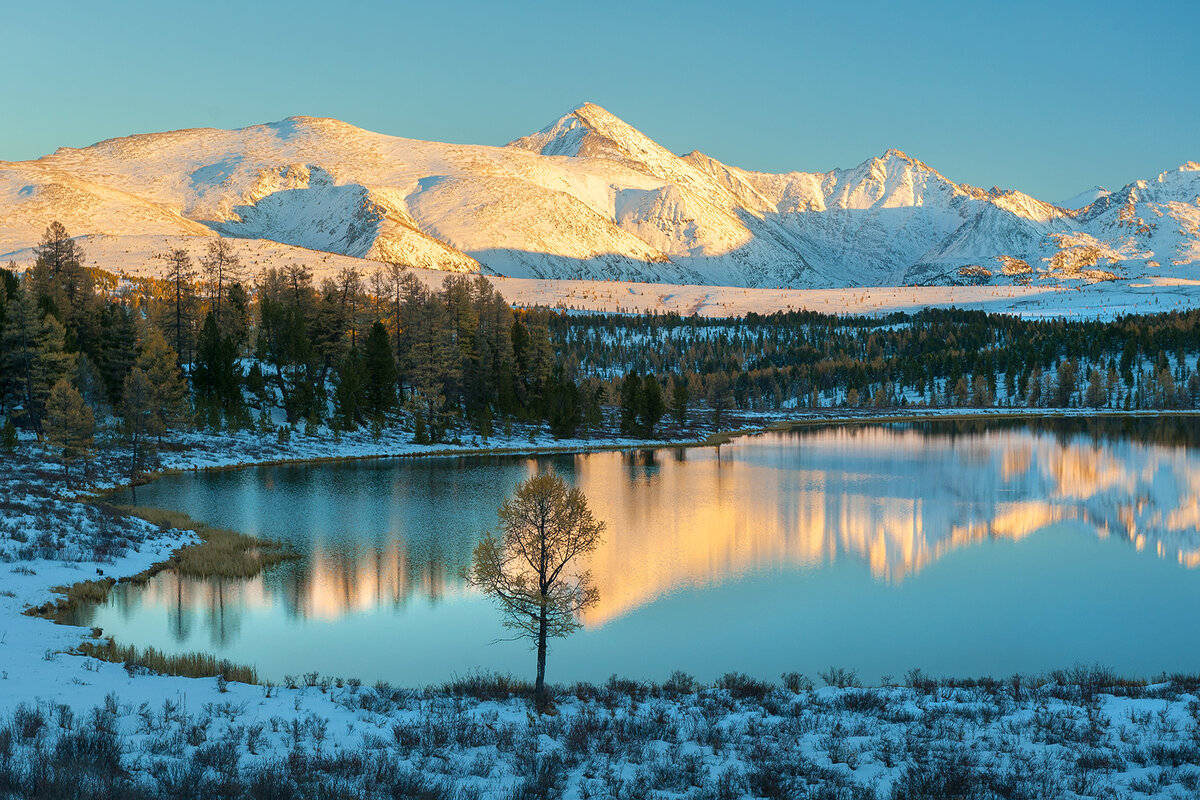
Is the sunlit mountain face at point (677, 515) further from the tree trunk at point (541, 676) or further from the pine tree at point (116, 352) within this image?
the pine tree at point (116, 352)

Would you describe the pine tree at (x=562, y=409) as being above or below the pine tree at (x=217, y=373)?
below

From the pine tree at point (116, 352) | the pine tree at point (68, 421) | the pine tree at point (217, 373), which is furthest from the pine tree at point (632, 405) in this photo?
the pine tree at point (68, 421)

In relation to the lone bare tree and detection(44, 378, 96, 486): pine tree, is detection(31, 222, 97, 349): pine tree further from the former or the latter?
the lone bare tree

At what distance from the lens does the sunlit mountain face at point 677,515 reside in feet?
112

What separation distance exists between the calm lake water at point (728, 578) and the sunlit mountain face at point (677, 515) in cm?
22

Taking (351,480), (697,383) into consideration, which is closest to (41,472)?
(351,480)

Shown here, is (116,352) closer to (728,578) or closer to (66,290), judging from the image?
(66,290)

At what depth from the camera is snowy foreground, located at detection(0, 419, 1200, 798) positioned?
13.4 metres

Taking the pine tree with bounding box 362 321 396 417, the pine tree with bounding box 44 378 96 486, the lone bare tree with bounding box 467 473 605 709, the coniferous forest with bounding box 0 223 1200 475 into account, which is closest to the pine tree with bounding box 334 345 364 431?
the coniferous forest with bounding box 0 223 1200 475

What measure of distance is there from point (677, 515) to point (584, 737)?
36240 millimetres

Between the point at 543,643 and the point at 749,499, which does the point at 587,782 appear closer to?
the point at 543,643

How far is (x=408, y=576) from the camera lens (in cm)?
3603

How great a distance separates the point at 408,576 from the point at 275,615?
23.2ft

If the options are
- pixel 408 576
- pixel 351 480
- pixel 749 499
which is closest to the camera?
pixel 408 576
